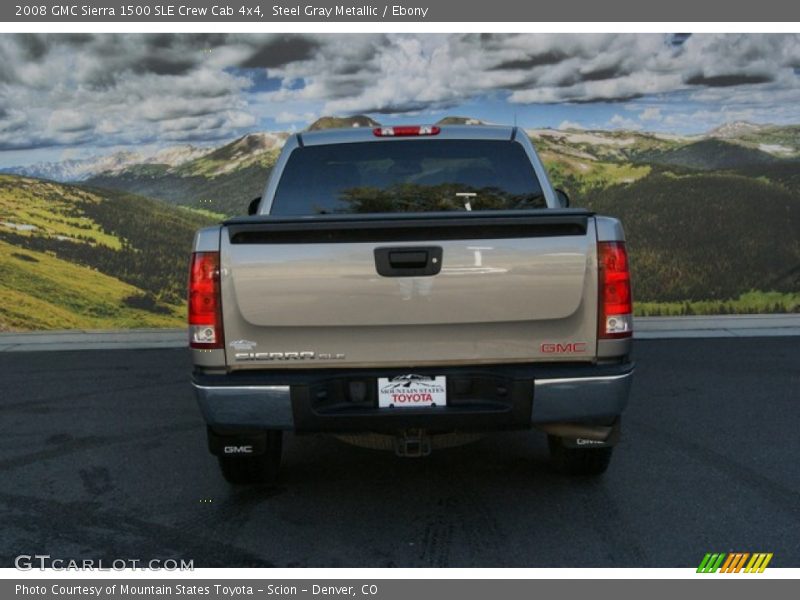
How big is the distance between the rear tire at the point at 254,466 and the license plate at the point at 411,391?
1.00 meters

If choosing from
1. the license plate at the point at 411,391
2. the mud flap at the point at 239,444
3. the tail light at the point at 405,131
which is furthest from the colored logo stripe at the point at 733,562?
the tail light at the point at 405,131

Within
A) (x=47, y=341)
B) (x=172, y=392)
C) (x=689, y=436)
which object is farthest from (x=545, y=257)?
(x=47, y=341)

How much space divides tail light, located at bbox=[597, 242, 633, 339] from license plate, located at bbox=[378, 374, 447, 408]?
779mm

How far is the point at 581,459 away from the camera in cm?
520

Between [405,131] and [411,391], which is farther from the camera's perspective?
[405,131]

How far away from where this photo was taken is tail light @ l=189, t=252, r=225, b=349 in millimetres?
4238

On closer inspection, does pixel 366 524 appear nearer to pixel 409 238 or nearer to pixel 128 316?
pixel 409 238

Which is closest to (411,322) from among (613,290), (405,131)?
(613,290)

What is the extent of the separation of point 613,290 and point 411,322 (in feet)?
3.08

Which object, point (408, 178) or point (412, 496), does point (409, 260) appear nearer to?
point (412, 496)

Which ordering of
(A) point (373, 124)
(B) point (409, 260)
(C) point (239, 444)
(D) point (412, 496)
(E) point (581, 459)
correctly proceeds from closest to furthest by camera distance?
(B) point (409, 260), (C) point (239, 444), (D) point (412, 496), (E) point (581, 459), (A) point (373, 124)

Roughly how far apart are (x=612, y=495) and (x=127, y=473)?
2.87 m

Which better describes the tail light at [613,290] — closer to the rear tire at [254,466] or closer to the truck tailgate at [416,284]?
the truck tailgate at [416,284]

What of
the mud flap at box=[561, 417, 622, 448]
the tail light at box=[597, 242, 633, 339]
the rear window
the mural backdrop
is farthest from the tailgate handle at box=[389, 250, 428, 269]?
the mural backdrop
